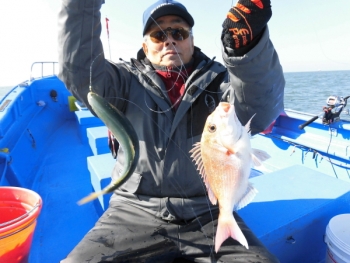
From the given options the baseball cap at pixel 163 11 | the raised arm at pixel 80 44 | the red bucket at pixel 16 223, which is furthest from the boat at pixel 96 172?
the baseball cap at pixel 163 11

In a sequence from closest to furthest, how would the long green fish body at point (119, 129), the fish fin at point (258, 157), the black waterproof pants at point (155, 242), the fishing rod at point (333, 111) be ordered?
the long green fish body at point (119, 129) → the fish fin at point (258, 157) → the black waterproof pants at point (155, 242) → the fishing rod at point (333, 111)

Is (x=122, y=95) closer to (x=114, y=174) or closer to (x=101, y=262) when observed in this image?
(x=114, y=174)

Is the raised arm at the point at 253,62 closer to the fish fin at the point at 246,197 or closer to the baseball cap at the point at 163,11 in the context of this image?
the fish fin at the point at 246,197

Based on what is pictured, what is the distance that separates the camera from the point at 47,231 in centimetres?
326

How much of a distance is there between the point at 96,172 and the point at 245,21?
90.2 inches

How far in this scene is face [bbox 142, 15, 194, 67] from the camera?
244 centimetres

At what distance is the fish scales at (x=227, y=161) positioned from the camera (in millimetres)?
1503

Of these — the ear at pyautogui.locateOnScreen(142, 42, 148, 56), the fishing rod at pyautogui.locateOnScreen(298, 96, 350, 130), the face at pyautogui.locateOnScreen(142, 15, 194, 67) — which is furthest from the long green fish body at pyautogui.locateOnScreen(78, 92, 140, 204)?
the fishing rod at pyautogui.locateOnScreen(298, 96, 350, 130)

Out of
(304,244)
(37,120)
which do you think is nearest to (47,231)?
(304,244)

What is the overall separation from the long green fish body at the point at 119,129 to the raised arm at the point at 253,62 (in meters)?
0.79

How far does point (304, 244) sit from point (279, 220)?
0.53 metres

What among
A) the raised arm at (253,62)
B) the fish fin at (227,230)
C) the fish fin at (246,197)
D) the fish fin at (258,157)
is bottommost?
the fish fin at (227,230)

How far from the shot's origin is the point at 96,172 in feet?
10.0

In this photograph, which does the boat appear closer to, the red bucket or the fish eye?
the red bucket
